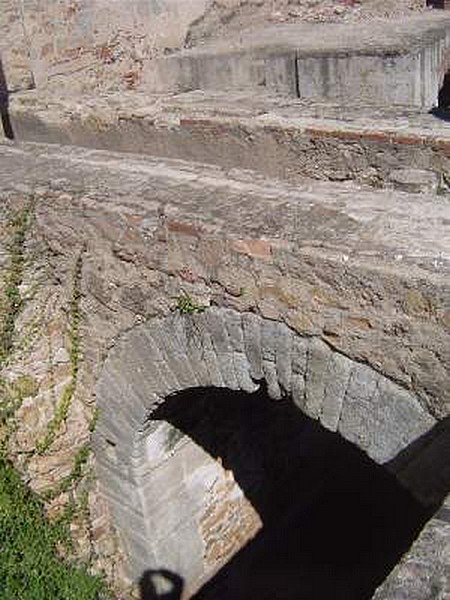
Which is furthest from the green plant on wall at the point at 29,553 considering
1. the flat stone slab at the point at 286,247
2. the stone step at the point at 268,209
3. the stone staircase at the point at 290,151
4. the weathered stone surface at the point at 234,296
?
the stone staircase at the point at 290,151

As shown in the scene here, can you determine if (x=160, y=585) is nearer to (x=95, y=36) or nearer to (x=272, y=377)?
(x=272, y=377)

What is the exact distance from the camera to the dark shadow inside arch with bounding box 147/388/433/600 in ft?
17.1

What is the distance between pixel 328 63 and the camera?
6.00 meters

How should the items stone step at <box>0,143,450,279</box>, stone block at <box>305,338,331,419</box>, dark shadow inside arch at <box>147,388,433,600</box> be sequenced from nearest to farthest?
stone step at <box>0,143,450,279</box>, stone block at <box>305,338,331,419</box>, dark shadow inside arch at <box>147,388,433,600</box>

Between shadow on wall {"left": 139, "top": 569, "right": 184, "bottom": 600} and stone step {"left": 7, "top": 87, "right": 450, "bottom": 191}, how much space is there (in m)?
2.85

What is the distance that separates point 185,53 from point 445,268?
5.43m

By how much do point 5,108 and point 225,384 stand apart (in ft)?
13.2

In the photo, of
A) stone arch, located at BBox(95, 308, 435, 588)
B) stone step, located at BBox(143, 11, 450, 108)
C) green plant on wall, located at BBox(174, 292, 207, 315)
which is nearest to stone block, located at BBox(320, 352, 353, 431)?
stone arch, located at BBox(95, 308, 435, 588)

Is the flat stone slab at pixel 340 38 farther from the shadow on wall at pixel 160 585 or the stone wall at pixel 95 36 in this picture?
the shadow on wall at pixel 160 585

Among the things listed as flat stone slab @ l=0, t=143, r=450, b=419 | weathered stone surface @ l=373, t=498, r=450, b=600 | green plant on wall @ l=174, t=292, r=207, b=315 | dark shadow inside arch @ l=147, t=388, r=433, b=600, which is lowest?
dark shadow inside arch @ l=147, t=388, r=433, b=600

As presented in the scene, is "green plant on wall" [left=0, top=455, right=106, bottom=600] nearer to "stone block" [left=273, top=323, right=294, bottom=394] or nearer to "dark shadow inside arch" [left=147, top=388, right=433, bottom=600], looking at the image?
"dark shadow inside arch" [left=147, top=388, right=433, bottom=600]

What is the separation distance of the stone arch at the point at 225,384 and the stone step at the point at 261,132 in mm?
1326

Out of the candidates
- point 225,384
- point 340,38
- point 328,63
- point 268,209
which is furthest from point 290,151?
point 340,38

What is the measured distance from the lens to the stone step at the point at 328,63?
18.8 feet
